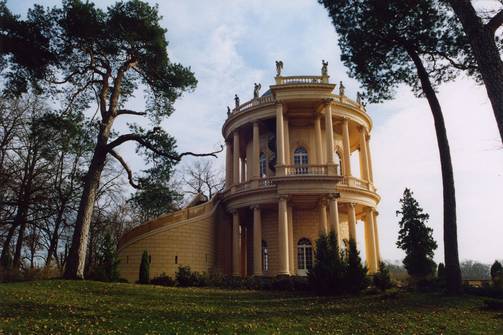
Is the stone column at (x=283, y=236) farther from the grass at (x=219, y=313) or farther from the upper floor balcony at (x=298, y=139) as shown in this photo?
the grass at (x=219, y=313)

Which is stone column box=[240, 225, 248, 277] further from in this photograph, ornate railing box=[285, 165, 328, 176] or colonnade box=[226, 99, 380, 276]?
ornate railing box=[285, 165, 328, 176]

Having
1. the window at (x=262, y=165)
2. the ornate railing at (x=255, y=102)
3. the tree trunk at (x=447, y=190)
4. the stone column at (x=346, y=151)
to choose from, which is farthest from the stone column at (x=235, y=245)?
the tree trunk at (x=447, y=190)

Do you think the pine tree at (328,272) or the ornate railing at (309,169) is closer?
the pine tree at (328,272)

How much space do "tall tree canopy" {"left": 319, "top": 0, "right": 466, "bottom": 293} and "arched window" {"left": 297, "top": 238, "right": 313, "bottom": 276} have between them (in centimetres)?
1305

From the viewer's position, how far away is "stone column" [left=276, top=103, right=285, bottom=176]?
2634 cm

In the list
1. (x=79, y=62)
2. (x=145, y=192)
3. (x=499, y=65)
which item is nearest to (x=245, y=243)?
(x=145, y=192)

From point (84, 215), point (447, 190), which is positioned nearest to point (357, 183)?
point (447, 190)

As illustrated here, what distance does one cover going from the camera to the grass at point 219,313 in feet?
30.8

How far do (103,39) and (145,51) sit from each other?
2049 millimetres

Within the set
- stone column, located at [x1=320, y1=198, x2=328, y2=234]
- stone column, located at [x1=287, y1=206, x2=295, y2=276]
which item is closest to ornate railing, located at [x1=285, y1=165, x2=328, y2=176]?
stone column, located at [x1=320, y1=198, x2=328, y2=234]

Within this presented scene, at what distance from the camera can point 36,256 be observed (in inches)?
1362

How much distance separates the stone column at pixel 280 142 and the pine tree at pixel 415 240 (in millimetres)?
19316

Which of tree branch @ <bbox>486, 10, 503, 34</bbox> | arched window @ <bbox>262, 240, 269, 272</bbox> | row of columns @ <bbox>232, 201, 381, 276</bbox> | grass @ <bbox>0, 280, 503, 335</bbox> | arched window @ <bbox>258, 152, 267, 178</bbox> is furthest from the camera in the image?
arched window @ <bbox>258, 152, 267, 178</bbox>

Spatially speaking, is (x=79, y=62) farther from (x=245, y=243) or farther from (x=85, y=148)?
(x=245, y=243)
